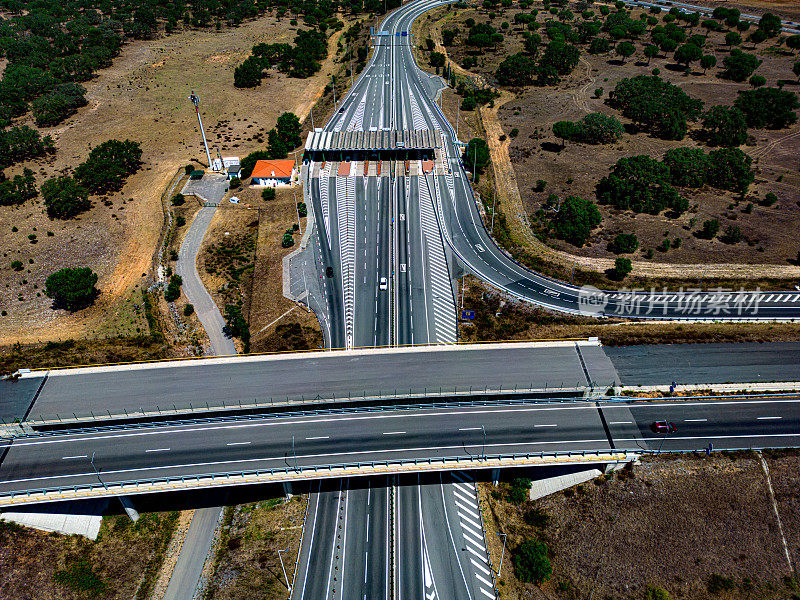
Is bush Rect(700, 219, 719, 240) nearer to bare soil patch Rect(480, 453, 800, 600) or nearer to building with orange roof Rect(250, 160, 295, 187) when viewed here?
bare soil patch Rect(480, 453, 800, 600)

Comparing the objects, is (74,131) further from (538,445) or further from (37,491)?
(538,445)

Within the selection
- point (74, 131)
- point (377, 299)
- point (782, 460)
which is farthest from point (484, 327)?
point (74, 131)

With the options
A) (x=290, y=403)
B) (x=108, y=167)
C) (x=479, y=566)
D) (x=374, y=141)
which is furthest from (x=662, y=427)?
(x=108, y=167)

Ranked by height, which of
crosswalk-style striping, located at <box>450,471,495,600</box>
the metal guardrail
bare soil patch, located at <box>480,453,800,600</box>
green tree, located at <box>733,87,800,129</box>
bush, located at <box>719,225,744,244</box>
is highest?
green tree, located at <box>733,87,800,129</box>

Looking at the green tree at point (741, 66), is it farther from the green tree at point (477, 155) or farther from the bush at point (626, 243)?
the bush at point (626, 243)

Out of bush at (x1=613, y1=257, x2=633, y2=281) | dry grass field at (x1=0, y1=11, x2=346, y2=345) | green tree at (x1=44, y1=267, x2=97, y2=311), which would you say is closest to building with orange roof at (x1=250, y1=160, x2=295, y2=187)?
dry grass field at (x1=0, y1=11, x2=346, y2=345)

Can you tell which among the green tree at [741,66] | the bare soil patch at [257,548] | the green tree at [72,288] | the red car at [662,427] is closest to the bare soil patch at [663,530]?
the red car at [662,427]
